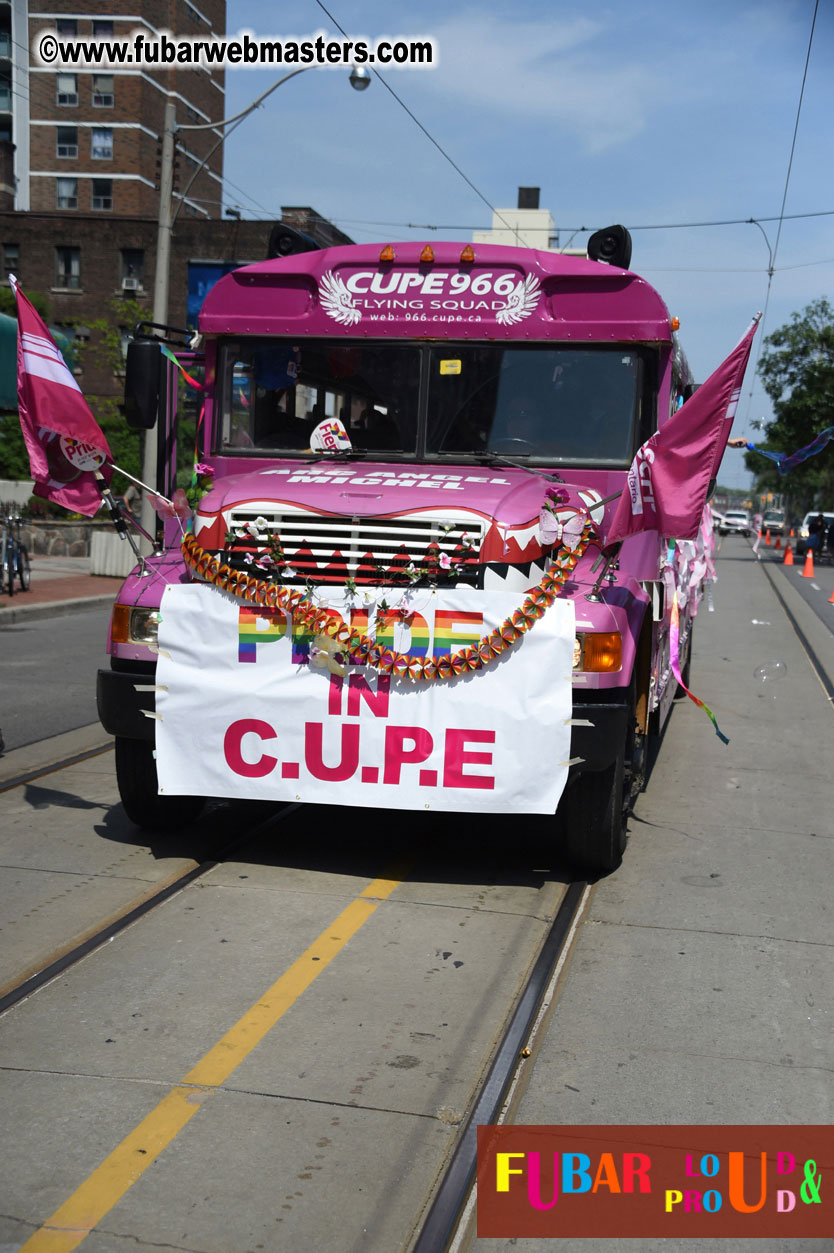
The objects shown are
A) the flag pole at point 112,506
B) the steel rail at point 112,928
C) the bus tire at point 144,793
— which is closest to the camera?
the steel rail at point 112,928

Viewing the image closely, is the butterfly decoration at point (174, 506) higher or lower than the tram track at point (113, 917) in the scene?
higher

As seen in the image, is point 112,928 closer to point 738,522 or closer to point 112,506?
point 112,506

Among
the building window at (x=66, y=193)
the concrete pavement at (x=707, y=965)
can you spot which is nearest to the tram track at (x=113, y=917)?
the concrete pavement at (x=707, y=965)

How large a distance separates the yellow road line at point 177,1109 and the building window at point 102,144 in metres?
61.6

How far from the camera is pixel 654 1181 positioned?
3.37 m

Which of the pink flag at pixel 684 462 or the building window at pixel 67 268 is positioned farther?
the building window at pixel 67 268

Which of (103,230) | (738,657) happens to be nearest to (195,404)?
(738,657)

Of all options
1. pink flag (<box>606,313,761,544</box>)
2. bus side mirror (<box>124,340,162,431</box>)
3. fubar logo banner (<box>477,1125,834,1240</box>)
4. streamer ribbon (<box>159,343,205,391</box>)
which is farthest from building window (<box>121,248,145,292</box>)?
fubar logo banner (<box>477,1125,834,1240</box>)

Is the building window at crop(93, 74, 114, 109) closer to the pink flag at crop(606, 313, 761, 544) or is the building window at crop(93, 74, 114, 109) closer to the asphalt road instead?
the asphalt road

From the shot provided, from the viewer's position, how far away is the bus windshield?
653cm

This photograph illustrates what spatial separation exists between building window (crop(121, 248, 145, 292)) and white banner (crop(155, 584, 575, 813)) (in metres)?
48.5

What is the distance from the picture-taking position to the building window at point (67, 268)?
52.3m

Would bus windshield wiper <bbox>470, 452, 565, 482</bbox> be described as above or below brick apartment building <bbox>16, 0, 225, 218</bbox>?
below

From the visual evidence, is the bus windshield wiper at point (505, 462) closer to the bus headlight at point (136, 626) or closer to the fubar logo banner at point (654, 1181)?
the bus headlight at point (136, 626)
